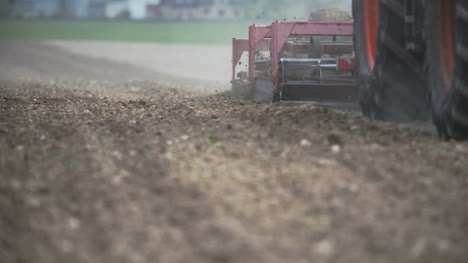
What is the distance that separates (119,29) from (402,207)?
36.9 meters

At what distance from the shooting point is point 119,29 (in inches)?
1564

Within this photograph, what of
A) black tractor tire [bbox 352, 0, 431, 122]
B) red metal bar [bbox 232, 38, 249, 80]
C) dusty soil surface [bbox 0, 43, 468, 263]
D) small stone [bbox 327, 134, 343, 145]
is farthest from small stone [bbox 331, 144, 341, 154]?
red metal bar [bbox 232, 38, 249, 80]

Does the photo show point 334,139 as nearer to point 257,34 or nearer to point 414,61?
point 414,61

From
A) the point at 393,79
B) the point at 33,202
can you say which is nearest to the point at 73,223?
the point at 33,202

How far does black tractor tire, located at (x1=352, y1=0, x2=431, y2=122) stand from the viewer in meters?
7.02

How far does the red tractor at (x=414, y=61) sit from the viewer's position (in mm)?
5469

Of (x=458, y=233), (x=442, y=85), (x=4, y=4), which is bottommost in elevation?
(x=458, y=233)

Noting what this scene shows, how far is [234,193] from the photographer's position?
4.33m

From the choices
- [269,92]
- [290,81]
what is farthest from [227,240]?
[269,92]

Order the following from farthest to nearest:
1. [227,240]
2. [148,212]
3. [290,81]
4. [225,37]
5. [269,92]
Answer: [225,37] < [269,92] < [290,81] < [148,212] < [227,240]

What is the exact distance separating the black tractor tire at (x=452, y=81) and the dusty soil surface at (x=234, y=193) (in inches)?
6.5

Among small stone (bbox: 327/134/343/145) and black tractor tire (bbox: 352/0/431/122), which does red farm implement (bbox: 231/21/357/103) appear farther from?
small stone (bbox: 327/134/343/145)

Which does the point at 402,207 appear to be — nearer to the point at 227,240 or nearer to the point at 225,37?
the point at 227,240

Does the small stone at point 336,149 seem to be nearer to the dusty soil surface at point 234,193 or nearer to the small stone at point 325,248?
the dusty soil surface at point 234,193
